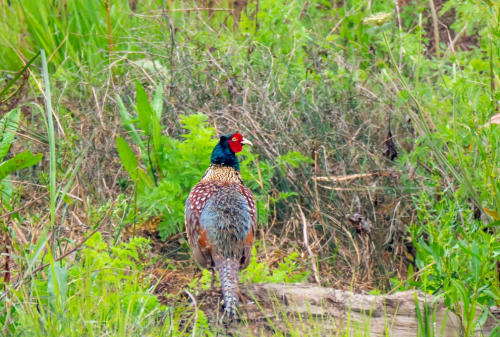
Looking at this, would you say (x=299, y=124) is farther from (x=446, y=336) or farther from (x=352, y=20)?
(x=446, y=336)

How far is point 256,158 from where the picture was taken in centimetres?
499

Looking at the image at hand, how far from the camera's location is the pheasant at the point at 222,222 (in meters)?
3.83

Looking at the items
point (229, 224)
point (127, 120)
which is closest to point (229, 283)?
point (229, 224)

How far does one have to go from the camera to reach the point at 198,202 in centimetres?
409

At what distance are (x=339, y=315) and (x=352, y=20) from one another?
3.98 meters

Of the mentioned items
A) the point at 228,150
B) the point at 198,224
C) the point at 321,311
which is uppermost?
the point at 228,150

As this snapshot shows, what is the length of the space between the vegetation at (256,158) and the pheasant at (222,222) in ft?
0.86

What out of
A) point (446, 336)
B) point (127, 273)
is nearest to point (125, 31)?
point (127, 273)

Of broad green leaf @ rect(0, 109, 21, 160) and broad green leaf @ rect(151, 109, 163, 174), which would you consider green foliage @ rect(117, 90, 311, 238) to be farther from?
broad green leaf @ rect(0, 109, 21, 160)

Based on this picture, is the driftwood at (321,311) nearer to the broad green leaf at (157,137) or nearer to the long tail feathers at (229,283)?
the long tail feathers at (229,283)

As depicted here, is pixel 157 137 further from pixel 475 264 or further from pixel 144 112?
pixel 475 264

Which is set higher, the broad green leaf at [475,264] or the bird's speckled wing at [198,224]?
the broad green leaf at [475,264]

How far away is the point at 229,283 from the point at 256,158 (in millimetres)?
1653

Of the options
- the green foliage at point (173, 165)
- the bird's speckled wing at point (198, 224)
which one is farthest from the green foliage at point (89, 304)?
the green foliage at point (173, 165)
